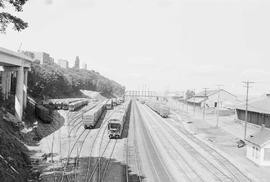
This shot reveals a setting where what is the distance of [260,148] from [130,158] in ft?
47.5

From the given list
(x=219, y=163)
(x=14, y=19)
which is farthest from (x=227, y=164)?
(x=14, y=19)

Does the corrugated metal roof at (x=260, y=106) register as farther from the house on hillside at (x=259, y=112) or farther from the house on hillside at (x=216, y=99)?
the house on hillside at (x=216, y=99)

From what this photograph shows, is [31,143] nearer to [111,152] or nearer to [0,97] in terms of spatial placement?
[111,152]

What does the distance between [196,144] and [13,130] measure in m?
25.3

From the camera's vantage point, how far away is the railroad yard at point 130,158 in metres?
24.9

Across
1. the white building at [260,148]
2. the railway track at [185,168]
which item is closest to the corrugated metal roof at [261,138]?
the white building at [260,148]

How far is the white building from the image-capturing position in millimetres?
31078

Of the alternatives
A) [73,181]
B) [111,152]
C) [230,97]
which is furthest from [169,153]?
[230,97]

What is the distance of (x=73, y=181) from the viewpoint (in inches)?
875

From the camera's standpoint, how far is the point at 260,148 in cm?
3108

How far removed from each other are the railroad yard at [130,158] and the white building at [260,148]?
2.45m

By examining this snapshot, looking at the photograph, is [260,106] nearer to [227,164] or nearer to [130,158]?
[227,164]

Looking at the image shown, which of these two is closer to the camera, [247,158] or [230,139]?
[247,158]

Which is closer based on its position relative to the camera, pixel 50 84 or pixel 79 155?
pixel 79 155
